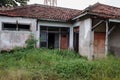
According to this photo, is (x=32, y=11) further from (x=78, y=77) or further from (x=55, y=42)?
(x=78, y=77)

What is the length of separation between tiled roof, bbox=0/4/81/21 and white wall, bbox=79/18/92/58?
217 centimetres

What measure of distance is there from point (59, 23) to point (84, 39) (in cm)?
309

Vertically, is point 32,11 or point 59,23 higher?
point 32,11

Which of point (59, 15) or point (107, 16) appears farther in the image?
point (59, 15)

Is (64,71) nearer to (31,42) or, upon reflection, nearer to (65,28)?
(31,42)

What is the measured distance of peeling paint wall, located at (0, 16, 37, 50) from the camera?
14.3 m

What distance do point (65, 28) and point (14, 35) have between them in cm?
442

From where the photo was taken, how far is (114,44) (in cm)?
1432

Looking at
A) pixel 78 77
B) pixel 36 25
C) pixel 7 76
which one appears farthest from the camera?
pixel 36 25

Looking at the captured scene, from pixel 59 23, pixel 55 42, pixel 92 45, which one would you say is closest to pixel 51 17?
pixel 59 23

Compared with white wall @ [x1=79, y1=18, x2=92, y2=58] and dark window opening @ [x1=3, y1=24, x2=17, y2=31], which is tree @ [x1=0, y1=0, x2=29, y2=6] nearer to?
dark window opening @ [x1=3, y1=24, x2=17, y2=31]

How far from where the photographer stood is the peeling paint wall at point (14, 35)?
1429 centimetres

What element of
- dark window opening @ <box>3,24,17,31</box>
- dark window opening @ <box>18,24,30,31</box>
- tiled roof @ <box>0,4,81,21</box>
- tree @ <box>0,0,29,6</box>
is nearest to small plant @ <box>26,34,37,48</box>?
dark window opening @ <box>18,24,30,31</box>

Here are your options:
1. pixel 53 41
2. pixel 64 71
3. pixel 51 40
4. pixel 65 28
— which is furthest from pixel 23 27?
pixel 64 71
